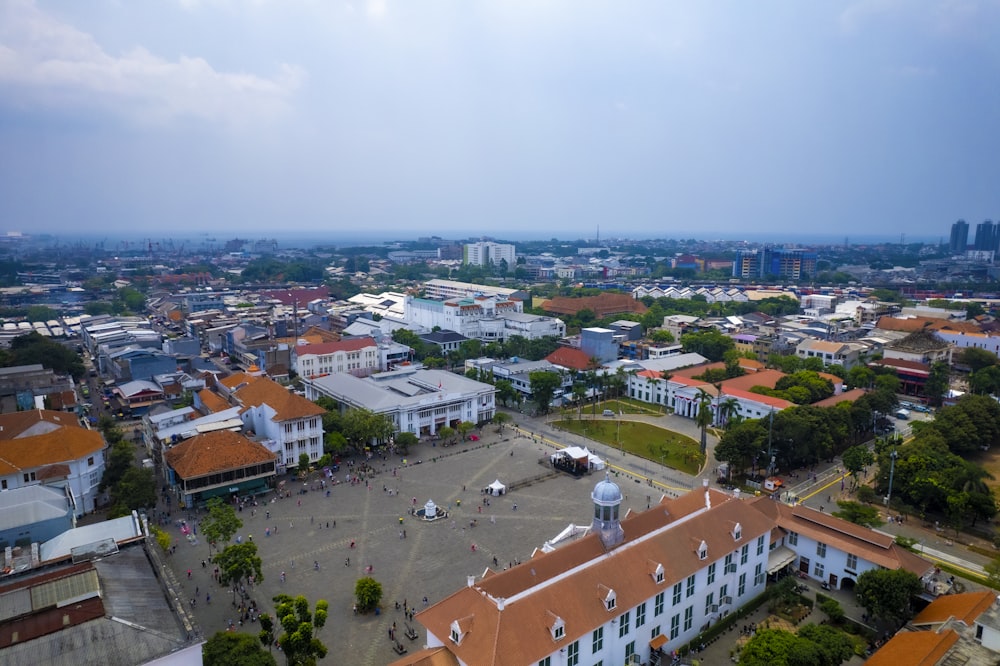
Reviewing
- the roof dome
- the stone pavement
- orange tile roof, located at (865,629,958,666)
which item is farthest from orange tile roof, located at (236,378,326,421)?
orange tile roof, located at (865,629,958,666)

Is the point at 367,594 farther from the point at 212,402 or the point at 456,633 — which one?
the point at 212,402

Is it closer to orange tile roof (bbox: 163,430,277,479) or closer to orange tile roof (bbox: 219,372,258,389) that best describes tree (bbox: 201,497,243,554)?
orange tile roof (bbox: 163,430,277,479)

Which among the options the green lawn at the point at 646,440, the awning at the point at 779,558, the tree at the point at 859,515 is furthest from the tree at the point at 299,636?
the green lawn at the point at 646,440

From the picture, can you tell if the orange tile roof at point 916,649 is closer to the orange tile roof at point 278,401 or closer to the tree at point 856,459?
the tree at point 856,459

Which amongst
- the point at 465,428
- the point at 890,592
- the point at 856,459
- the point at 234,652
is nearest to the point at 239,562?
the point at 234,652

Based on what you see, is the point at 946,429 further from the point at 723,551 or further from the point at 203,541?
the point at 203,541

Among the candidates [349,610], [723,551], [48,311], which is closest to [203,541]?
[349,610]
